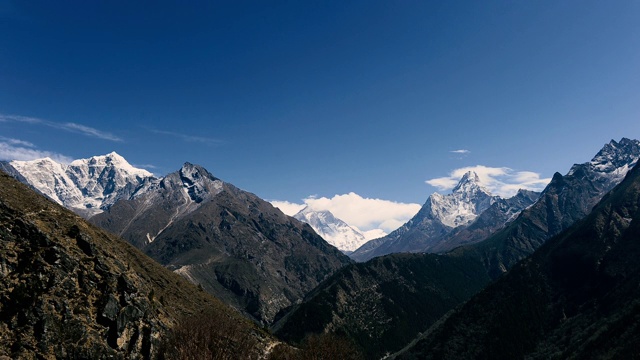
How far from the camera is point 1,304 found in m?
78.1

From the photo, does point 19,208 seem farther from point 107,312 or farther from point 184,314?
point 184,314

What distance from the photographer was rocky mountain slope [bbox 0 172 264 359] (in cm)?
7912

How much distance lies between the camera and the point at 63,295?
286ft

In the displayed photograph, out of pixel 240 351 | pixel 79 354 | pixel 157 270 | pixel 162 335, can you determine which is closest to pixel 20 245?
pixel 79 354

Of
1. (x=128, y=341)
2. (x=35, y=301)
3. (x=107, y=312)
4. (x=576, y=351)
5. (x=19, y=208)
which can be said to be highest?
(x=19, y=208)

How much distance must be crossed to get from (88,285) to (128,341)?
644 inches

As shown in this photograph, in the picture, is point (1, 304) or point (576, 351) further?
point (576, 351)

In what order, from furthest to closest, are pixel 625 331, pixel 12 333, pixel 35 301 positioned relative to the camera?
pixel 625 331
pixel 35 301
pixel 12 333

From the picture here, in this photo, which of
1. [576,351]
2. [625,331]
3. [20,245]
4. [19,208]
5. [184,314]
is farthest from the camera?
[576,351]

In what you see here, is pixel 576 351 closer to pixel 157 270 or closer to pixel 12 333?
pixel 157 270

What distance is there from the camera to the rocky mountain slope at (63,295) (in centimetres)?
7912

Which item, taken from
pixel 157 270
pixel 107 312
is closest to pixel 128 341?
pixel 107 312

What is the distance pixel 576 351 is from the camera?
180500 millimetres

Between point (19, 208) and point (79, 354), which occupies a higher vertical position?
point (19, 208)
